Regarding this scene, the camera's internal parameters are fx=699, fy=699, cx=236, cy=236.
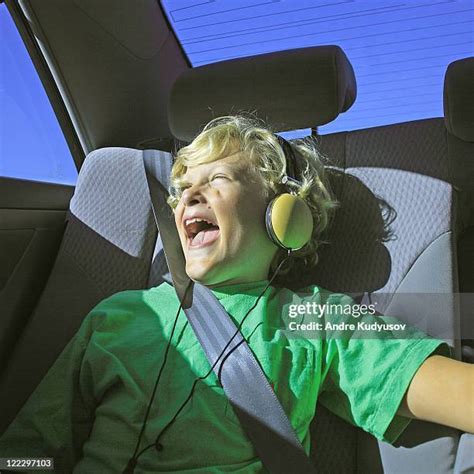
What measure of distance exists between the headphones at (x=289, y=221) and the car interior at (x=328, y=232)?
8cm

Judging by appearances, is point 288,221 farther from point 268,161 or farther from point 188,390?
point 188,390

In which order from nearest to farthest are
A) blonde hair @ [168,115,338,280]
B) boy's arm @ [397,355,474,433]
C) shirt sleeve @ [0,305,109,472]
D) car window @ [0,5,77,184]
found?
boy's arm @ [397,355,474,433], shirt sleeve @ [0,305,109,472], blonde hair @ [168,115,338,280], car window @ [0,5,77,184]

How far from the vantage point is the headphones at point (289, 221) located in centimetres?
110

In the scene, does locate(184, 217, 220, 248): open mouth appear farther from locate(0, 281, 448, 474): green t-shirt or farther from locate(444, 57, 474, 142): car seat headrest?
locate(444, 57, 474, 142): car seat headrest

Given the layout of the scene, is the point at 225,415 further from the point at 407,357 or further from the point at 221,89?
the point at 221,89

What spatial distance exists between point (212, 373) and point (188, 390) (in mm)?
46

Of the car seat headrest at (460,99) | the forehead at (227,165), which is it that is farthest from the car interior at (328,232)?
the forehead at (227,165)

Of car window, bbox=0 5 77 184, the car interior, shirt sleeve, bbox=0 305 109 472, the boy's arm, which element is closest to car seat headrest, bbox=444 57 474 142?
the car interior

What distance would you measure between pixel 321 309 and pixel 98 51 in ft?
3.33

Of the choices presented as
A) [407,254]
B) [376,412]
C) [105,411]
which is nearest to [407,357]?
[376,412]

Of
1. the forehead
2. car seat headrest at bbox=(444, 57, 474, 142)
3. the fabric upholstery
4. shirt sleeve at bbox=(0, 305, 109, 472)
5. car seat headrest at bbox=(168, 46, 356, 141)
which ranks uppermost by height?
car seat headrest at bbox=(168, 46, 356, 141)

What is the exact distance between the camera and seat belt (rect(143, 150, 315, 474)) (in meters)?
0.99

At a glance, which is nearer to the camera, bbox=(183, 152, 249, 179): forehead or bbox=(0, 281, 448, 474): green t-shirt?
bbox=(0, 281, 448, 474): green t-shirt

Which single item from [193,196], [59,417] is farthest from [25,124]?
[59,417]
